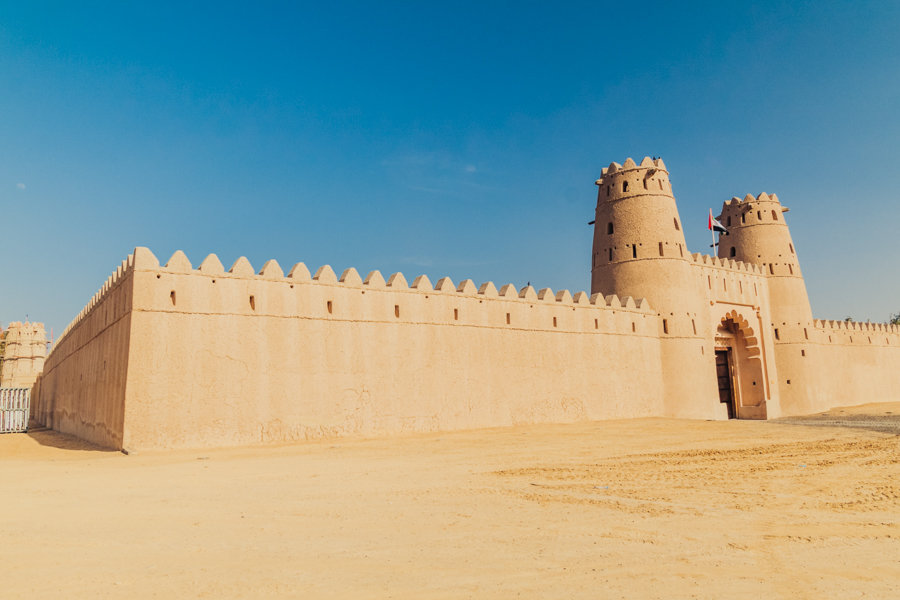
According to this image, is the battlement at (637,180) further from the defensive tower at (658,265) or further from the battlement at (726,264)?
the battlement at (726,264)

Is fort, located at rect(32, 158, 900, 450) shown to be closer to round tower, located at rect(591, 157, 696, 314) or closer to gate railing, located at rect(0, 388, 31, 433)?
round tower, located at rect(591, 157, 696, 314)

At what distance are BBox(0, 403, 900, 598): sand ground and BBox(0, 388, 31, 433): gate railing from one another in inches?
797

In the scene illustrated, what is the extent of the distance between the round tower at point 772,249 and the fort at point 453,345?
2.8 inches

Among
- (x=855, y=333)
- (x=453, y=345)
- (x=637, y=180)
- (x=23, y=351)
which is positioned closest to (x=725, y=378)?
(x=637, y=180)

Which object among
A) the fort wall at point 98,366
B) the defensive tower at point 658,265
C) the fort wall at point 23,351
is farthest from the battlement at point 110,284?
the fort wall at point 23,351

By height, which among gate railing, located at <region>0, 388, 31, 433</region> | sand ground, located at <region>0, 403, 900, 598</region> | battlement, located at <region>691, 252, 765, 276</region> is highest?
battlement, located at <region>691, 252, 765, 276</region>

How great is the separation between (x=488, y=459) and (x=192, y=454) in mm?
5989

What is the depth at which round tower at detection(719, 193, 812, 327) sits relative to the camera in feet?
94.8

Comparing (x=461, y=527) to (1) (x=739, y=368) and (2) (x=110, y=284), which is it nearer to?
(2) (x=110, y=284)

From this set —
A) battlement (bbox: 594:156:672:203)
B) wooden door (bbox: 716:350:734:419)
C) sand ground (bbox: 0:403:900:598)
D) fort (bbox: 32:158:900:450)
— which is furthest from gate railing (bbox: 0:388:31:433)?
wooden door (bbox: 716:350:734:419)

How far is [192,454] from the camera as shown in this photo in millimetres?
11734

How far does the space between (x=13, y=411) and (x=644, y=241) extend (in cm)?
2890

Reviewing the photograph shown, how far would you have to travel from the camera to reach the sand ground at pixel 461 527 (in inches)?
148

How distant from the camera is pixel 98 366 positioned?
16234mm
